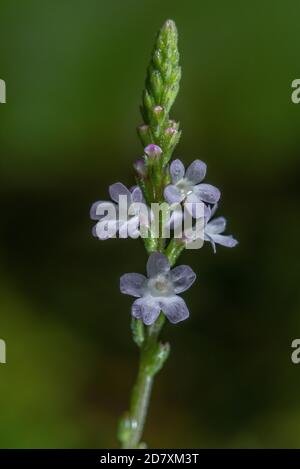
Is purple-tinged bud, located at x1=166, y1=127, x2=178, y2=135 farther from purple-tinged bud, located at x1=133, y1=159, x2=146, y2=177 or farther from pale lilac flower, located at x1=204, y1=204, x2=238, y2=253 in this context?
pale lilac flower, located at x1=204, y1=204, x2=238, y2=253

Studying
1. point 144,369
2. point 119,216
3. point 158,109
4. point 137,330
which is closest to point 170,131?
point 158,109

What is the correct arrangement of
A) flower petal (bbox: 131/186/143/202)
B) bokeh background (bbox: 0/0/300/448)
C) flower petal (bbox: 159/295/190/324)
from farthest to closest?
bokeh background (bbox: 0/0/300/448)
flower petal (bbox: 131/186/143/202)
flower petal (bbox: 159/295/190/324)

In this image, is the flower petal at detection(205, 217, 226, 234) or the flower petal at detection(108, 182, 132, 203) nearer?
the flower petal at detection(108, 182, 132, 203)

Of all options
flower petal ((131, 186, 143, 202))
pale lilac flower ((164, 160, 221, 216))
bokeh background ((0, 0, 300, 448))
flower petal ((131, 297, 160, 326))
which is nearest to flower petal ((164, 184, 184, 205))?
pale lilac flower ((164, 160, 221, 216))

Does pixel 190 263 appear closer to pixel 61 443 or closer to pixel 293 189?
pixel 293 189

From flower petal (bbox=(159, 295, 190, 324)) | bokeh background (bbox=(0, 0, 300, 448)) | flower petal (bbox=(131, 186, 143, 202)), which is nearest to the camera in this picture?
flower petal (bbox=(159, 295, 190, 324))

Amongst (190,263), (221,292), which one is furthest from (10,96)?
(221,292)

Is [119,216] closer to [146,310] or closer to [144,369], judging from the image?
[146,310]

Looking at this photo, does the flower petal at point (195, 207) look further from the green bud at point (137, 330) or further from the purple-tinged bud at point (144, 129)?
the green bud at point (137, 330)
